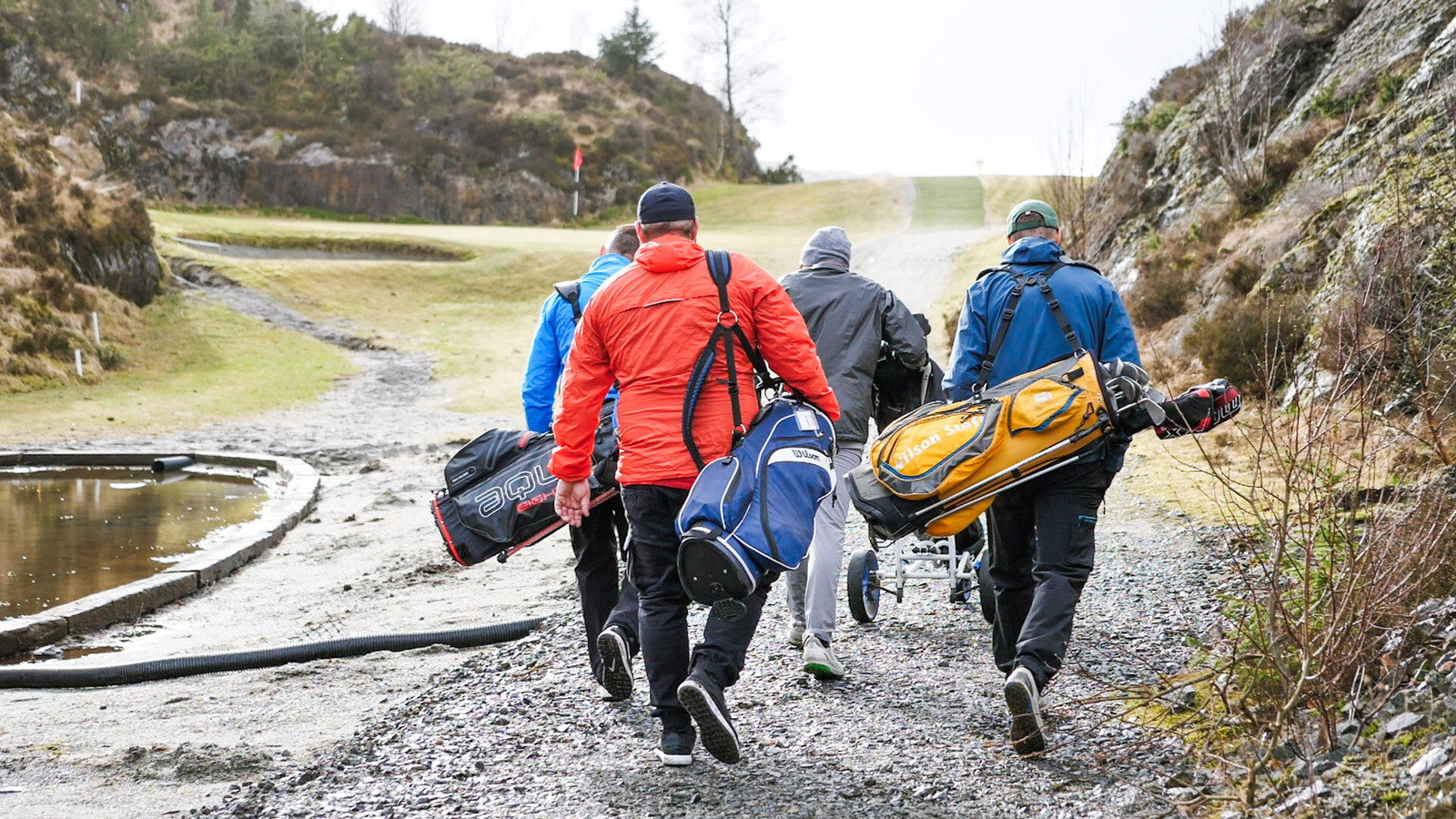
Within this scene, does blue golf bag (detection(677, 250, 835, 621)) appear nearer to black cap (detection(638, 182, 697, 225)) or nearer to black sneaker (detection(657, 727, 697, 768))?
black cap (detection(638, 182, 697, 225))

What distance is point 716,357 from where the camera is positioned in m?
4.00

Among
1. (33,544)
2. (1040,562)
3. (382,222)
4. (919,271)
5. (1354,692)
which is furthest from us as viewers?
(382,222)

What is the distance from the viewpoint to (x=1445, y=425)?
673cm

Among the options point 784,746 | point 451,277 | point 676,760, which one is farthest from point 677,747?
point 451,277

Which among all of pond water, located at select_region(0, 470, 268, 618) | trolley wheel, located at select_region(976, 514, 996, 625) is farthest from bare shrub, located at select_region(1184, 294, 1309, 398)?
pond water, located at select_region(0, 470, 268, 618)

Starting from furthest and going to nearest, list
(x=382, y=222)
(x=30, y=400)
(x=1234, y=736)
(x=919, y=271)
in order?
1. (x=382, y=222)
2. (x=919, y=271)
3. (x=30, y=400)
4. (x=1234, y=736)

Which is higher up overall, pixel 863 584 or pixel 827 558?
pixel 827 558

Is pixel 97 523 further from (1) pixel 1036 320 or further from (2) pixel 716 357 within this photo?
(1) pixel 1036 320

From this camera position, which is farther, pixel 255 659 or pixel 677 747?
pixel 255 659

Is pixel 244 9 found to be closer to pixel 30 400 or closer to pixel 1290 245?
pixel 30 400

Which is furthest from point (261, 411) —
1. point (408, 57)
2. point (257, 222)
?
point (408, 57)

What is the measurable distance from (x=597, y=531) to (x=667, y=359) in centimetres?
120

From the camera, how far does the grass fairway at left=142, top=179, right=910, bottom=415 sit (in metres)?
25.4

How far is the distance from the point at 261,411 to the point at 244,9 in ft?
160
